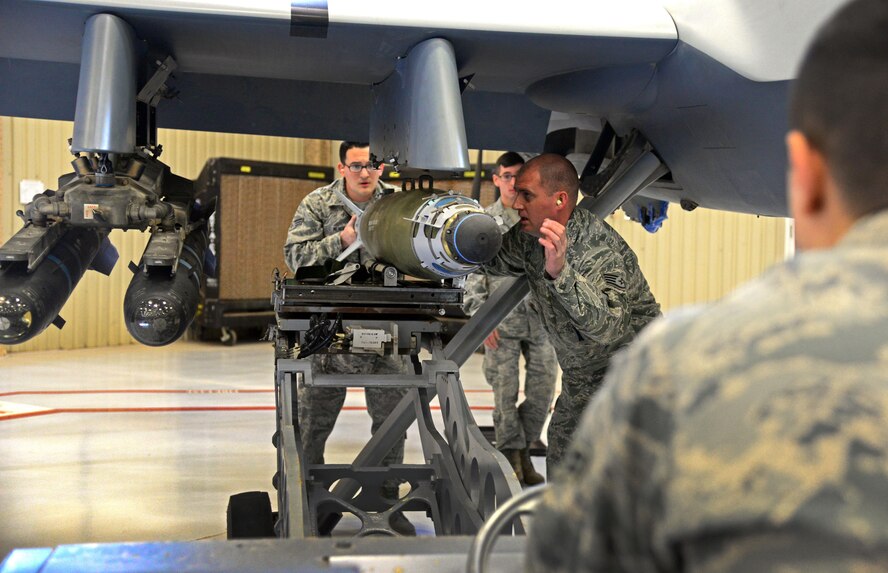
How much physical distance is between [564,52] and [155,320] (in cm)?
191

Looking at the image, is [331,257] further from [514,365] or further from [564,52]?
[514,365]

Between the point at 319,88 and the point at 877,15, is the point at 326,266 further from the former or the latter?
the point at 877,15

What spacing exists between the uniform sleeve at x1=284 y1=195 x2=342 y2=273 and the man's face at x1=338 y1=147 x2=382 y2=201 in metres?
0.21

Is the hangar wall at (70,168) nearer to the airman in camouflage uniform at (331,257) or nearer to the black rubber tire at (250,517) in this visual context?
the airman in camouflage uniform at (331,257)

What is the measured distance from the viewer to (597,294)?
11.5 feet

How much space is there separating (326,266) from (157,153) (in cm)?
83

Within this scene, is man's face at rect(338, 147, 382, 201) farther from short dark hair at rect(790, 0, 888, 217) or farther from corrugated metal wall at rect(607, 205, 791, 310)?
corrugated metal wall at rect(607, 205, 791, 310)

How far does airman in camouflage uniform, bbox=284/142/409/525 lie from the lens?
4781 mm

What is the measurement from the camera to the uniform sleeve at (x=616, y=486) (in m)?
0.82

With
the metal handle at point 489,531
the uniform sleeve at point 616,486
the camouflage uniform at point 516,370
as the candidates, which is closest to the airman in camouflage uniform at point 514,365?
the camouflage uniform at point 516,370

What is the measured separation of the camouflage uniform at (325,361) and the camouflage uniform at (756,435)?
382 cm

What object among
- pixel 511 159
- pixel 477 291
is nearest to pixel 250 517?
pixel 477 291

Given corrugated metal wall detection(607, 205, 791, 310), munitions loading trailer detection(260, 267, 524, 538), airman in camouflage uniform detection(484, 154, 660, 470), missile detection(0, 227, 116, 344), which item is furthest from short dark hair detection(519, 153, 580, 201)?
corrugated metal wall detection(607, 205, 791, 310)

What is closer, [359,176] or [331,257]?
[331,257]
